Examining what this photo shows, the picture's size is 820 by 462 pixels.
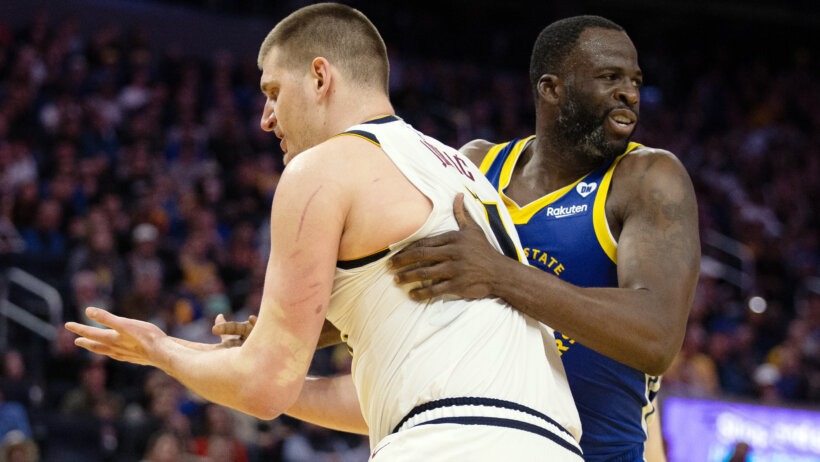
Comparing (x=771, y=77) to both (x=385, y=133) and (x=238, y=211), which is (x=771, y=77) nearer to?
(x=238, y=211)

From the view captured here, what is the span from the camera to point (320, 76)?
107 inches

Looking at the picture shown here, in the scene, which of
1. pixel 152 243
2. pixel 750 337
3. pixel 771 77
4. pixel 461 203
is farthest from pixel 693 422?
pixel 771 77

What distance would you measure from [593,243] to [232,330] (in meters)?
1.23

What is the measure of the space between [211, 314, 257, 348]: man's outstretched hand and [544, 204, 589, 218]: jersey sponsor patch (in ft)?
3.62

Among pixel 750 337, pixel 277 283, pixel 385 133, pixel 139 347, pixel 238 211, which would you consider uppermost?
pixel 385 133

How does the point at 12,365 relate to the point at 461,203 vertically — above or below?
below

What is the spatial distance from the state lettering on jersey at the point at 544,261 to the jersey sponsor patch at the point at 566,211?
0.46 ft

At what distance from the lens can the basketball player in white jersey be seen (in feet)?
7.63

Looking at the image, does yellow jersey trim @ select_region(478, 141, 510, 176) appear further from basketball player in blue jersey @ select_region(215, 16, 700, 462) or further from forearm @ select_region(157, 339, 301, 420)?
forearm @ select_region(157, 339, 301, 420)

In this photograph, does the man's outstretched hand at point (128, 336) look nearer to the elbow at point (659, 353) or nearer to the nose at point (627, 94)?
the elbow at point (659, 353)

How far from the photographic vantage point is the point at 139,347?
8.46 ft

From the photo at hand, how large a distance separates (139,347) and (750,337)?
11336 millimetres

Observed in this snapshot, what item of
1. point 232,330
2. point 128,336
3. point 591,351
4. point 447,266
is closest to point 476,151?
point 591,351

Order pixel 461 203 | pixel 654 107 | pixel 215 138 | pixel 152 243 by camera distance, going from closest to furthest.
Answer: pixel 461 203
pixel 152 243
pixel 215 138
pixel 654 107
